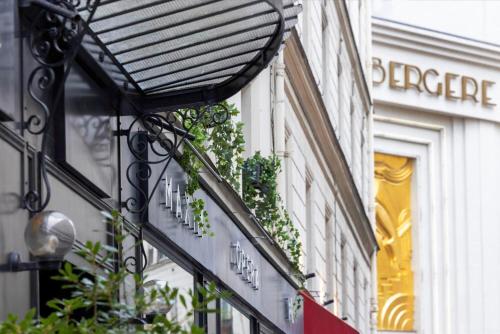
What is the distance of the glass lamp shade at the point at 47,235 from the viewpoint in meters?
6.91

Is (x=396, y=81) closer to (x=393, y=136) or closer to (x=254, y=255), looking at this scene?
(x=393, y=136)

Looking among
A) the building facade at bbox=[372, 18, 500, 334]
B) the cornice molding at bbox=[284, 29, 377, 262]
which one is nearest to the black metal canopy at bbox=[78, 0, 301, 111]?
the cornice molding at bbox=[284, 29, 377, 262]

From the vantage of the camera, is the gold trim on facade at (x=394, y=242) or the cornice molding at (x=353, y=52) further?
the gold trim on facade at (x=394, y=242)

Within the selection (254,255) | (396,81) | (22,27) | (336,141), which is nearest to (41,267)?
(22,27)

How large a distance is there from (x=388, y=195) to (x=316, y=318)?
1038 inches

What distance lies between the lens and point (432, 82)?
44500 millimetres

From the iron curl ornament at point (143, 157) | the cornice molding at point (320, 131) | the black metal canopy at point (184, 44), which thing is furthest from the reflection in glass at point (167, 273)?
the cornice molding at point (320, 131)

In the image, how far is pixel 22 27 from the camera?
7.49m

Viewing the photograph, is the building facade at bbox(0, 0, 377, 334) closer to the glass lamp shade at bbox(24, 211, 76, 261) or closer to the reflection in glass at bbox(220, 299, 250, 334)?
the reflection in glass at bbox(220, 299, 250, 334)

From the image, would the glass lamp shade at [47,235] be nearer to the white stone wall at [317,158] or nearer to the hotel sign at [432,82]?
the white stone wall at [317,158]

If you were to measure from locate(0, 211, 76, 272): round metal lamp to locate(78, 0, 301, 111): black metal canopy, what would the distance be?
145cm

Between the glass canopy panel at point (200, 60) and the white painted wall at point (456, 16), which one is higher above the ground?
the white painted wall at point (456, 16)

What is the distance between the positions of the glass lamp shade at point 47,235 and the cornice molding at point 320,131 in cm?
1187

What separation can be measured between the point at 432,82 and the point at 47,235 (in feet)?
125
